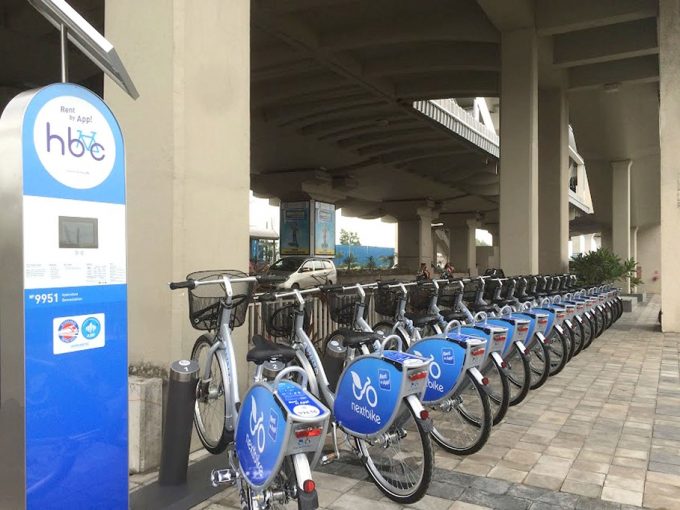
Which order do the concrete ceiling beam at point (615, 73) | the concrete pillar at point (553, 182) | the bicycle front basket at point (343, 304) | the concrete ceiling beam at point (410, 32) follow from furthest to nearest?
the concrete pillar at point (553, 182) < the concrete ceiling beam at point (615, 73) < the concrete ceiling beam at point (410, 32) < the bicycle front basket at point (343, 304)

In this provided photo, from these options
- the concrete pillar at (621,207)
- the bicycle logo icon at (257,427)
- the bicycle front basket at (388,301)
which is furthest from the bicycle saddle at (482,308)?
the concrete pillar at (621,207)

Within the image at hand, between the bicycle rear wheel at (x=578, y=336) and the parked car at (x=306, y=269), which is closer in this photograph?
the bicycle rear wheel at (x=578, y=336)

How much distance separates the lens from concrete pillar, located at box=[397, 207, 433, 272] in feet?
130

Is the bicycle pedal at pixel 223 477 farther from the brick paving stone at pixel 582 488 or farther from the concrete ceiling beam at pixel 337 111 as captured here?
the concrete ceiling beam at pixel 337 111

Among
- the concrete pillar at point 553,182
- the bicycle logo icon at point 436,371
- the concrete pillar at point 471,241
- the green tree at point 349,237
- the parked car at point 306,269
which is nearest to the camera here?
the bicycle logo icon at point 436,371

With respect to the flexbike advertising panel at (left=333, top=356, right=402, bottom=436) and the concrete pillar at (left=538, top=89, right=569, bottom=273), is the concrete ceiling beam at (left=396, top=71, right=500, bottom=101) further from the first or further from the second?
the flexbike advertising panel at (left=333, top=356, right=402, bottom=436)

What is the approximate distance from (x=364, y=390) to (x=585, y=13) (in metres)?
11.1

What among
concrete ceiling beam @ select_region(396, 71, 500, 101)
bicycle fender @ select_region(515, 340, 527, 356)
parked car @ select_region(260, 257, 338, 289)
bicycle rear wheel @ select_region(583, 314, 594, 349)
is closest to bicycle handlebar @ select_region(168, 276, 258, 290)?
bicycle fender @ select_region(515, 340, 527, 356)

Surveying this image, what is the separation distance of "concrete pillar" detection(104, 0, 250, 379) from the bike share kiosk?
43.1 inches

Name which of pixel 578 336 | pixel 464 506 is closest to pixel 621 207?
pixel 578 336

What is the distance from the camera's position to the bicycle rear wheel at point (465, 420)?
361 centimetres

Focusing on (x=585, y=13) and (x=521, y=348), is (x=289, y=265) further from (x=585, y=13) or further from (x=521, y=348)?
(x=521, y=348)

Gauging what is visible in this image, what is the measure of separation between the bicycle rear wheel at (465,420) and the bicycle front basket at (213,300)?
A: 150 centimetres

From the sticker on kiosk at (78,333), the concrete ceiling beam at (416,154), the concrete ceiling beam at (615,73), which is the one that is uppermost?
the concrete ceiling beam at (416,154)
